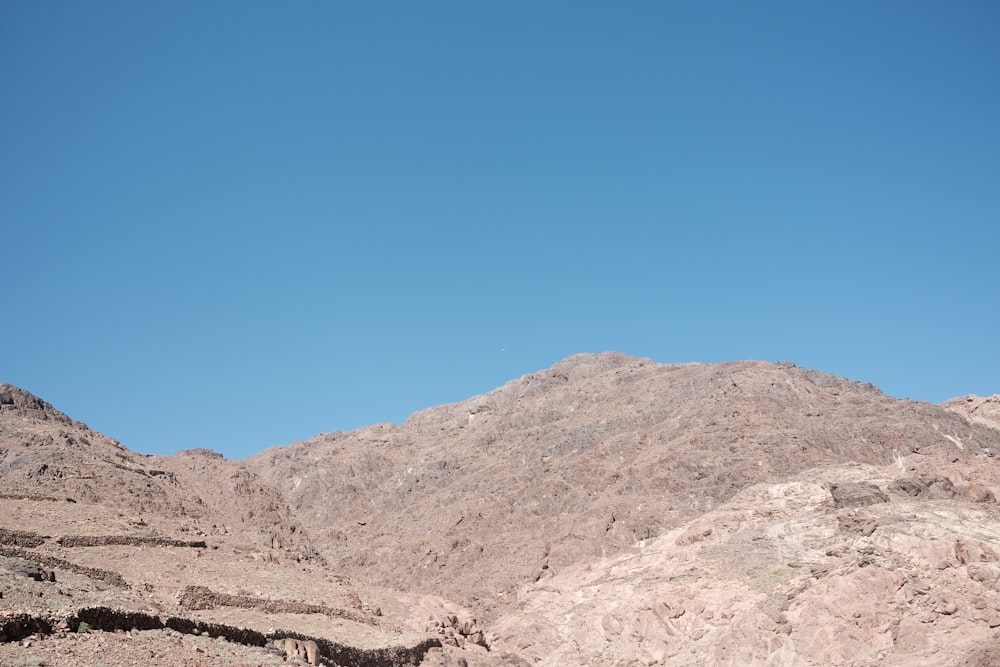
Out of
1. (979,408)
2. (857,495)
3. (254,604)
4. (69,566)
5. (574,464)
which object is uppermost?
(979,408)

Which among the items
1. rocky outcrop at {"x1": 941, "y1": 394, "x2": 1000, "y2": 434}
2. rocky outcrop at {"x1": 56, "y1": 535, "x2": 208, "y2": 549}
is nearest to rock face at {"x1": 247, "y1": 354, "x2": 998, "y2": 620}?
rocky outcrop at {"x1": 941, "y1": 394, "x2": 1000, "y2": 434}

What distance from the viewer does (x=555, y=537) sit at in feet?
165

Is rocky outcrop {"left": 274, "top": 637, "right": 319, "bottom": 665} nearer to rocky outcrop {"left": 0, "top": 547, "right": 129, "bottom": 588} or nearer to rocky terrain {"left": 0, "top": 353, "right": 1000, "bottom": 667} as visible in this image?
rocky terrain {"left": 0, "top": 353, "right": 1000, "bottom": 667}

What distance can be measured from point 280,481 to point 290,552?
70.9 ft

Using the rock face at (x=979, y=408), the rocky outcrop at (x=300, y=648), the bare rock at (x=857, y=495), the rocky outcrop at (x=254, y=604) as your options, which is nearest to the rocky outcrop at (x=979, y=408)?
the rock face at (x=979, y=408)

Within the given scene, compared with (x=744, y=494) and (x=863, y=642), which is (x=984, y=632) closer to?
(x=863, y=642)

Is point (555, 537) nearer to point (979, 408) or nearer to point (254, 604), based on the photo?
point (254, 604)

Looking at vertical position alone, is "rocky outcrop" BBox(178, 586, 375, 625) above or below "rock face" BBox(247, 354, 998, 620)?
below

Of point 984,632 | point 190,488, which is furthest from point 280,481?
point 984,632

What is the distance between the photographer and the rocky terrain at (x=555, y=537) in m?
30.9

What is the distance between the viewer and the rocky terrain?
30.9 meters

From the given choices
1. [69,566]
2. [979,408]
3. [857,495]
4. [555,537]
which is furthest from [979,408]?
[69,566]

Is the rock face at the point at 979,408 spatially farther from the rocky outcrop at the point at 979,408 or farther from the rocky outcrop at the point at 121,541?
the rocky outcrop at the point at 121,541

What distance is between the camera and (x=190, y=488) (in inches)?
2410
